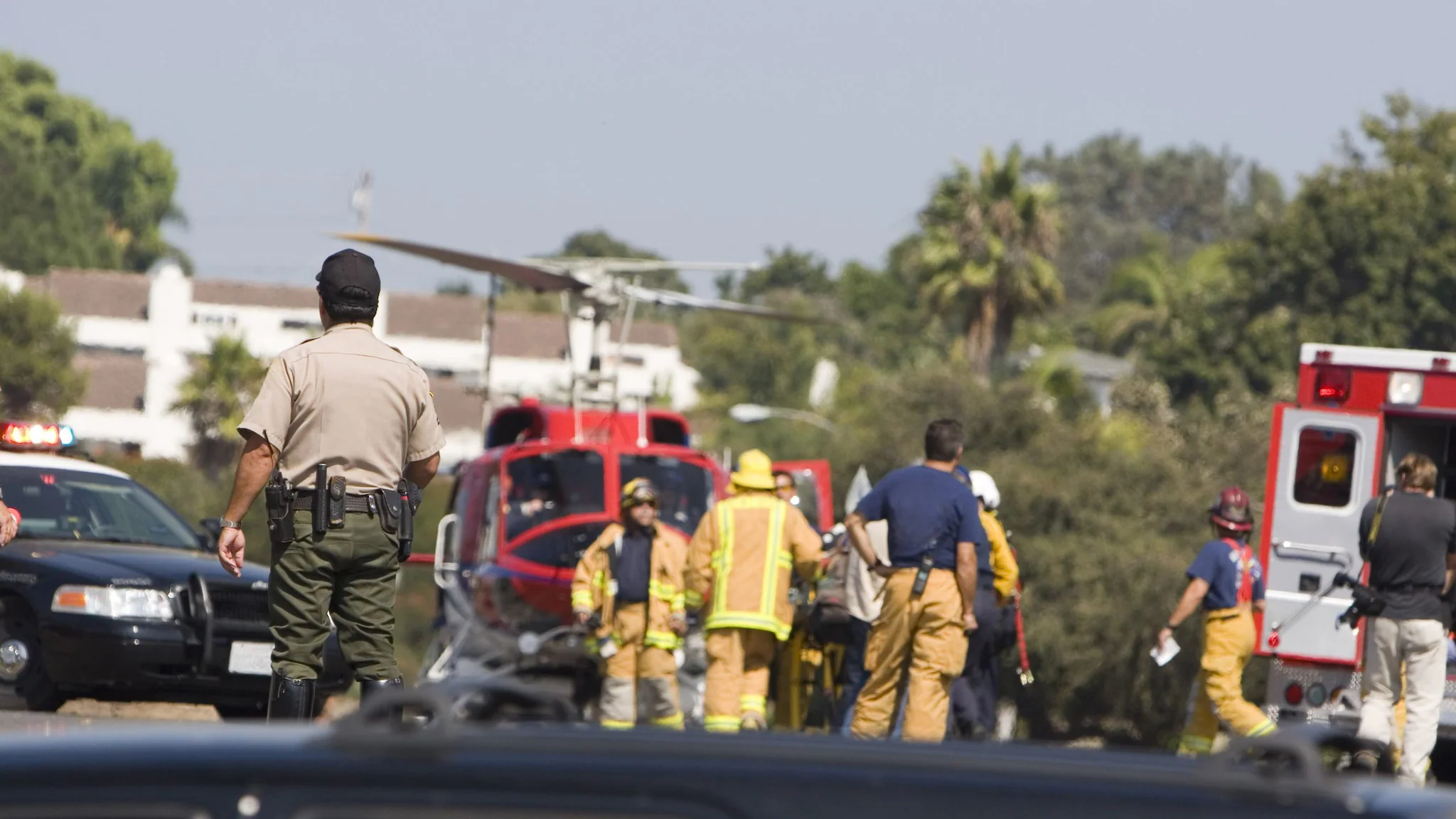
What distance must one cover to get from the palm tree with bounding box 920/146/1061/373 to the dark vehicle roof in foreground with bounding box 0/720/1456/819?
194ft

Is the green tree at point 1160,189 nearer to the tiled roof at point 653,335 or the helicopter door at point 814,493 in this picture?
the tiled roof at point 653,335

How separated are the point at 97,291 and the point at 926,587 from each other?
8625 centimetres

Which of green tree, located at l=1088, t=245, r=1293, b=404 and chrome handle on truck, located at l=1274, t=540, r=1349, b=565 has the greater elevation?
green tree, located at l=1088, t=245, r=1293, b=404

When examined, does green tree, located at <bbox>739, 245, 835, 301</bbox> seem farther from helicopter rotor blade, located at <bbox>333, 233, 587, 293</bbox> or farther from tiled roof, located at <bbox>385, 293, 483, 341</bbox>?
helicopter rotor blade, located at <bbox>333, 233, 587, 293</bbox>

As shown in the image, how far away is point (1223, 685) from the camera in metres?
11.5

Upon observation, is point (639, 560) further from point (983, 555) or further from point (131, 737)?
point (131, 737)

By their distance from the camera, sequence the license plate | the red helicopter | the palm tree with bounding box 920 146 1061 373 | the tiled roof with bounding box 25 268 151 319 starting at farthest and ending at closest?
1. the tiled roof with bounding box 25 268 151 319
2. the palm tree with bounding box 920 146 1061 373
3. the red helicopter
4. the license plate

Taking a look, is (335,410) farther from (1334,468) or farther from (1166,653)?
(1334,468)

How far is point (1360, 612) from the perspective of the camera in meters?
11.1

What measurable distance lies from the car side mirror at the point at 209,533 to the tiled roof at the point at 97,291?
3069 inches

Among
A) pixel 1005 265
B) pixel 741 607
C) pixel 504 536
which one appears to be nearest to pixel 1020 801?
pixel 741 607

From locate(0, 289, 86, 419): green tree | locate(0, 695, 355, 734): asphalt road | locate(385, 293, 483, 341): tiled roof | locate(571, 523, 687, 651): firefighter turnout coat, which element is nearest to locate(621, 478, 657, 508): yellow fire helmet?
locate(571, 523, 687, 651): firefighter turnout coat

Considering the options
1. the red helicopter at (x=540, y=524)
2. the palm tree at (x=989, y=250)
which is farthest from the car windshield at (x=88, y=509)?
the palm tree at (x=989, y=250)

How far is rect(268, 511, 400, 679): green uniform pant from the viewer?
6766mm
